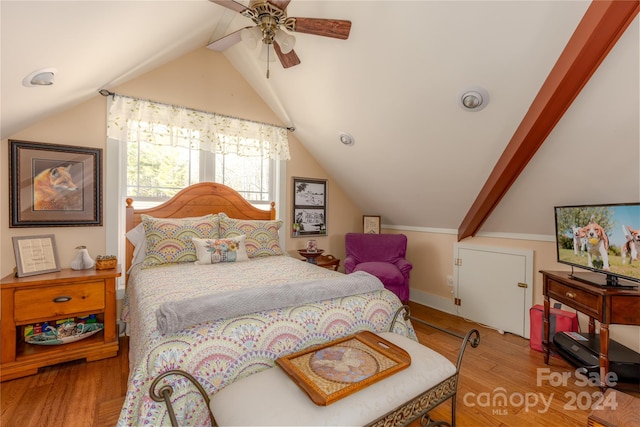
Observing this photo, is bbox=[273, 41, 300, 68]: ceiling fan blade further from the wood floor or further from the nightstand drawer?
the wood floor

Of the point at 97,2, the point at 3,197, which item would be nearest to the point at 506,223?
the point at 97,2

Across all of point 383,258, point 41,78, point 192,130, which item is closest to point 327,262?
point 383,258

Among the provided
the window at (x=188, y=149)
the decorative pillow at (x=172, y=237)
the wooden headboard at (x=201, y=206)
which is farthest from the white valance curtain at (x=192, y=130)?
the decorative pillow at (x=172, y=237)

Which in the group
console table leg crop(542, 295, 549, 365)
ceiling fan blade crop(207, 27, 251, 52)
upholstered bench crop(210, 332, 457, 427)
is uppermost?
ceiling fan blade crop(207, 27, 251, 52)

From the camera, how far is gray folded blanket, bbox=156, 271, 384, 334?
1226mm

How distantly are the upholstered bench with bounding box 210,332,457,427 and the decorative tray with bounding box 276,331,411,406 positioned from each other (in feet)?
0.10

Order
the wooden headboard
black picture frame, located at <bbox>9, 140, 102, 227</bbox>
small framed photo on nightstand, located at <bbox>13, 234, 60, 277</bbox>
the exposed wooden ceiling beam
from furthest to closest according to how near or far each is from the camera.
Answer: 1. the wooden headboard
2. black picture frame, located at <bbox>9, 140, 102, 227</bbox>
3. small framed photo on nightstand, located at <bbox>13, 234, 60, 277</bbox>
4. the exposed wooden ceiling beam

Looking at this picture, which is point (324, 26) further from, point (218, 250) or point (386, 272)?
point (386, 272)

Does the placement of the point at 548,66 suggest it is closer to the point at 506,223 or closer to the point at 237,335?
the point at 506,223

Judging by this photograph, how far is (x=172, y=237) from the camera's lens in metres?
2.57

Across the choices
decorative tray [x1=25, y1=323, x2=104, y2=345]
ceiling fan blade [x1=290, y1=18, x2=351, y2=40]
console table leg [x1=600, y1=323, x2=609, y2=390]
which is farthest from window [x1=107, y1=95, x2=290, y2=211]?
console table leg [x1=600, y1=323, x2=609, y2=390]

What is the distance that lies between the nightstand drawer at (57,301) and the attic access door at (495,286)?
346 centimetres

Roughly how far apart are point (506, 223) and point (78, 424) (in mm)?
3578

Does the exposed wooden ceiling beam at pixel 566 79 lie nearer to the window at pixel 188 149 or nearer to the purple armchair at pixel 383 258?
the purple armchair at pixel 383 258
